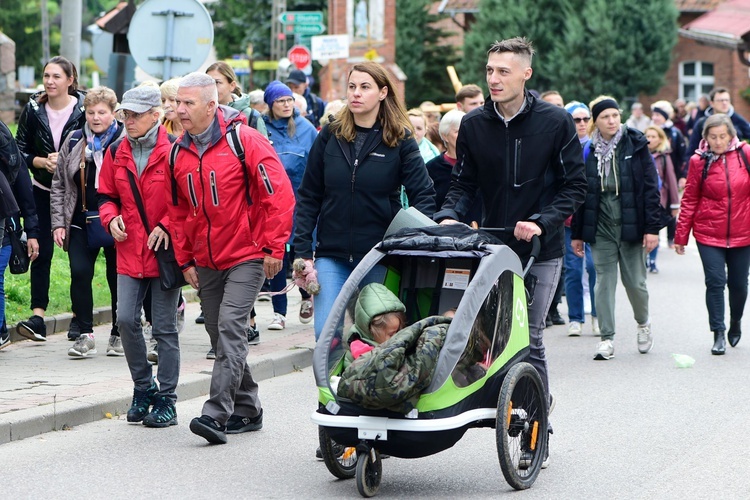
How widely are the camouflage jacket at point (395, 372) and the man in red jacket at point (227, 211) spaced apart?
1430 mm

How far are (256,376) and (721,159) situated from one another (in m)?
4.44

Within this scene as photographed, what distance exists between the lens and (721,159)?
11.7 metres

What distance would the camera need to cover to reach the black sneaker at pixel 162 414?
827 centimetres

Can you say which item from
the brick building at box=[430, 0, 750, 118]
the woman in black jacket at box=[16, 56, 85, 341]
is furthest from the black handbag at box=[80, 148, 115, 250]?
the brick building at box=[430, 0, 750, 118]

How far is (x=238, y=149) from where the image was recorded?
7.61 metres

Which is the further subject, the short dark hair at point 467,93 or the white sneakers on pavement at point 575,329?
the short dark hair at point 467,93

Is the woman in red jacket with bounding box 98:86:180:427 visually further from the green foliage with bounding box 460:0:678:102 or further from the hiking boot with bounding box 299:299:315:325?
the green foliage with bounding box 460:0:678:102

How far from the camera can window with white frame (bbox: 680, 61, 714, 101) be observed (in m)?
51.2

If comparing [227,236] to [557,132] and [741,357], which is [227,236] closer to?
[557,132]

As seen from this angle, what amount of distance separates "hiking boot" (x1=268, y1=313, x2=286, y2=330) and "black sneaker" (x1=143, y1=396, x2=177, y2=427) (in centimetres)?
388

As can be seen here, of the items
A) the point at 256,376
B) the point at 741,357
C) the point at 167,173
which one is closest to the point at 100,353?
the point at 256,376

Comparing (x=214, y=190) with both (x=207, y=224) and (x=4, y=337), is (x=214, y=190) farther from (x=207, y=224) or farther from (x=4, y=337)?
(x=4, y=337)

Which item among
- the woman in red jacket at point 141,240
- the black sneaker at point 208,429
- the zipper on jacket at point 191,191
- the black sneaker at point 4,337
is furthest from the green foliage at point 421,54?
the black sneaker at point 208,429

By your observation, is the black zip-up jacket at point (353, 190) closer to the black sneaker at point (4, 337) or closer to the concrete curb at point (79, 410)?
the concrete curb at point (79, 410)
